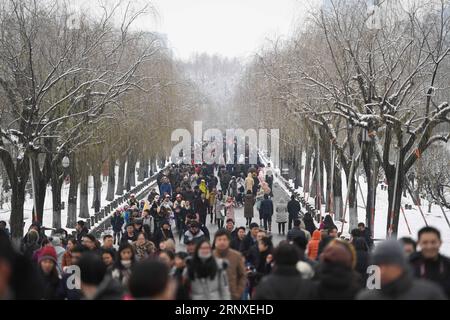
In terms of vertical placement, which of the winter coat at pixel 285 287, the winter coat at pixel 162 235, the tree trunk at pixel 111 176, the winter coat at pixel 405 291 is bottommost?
the winter coat at pixel 162 235

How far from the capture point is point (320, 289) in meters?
5.80

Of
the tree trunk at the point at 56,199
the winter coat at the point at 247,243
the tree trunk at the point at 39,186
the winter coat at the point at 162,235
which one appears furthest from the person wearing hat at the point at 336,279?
the tree trunk at the point at 56,199

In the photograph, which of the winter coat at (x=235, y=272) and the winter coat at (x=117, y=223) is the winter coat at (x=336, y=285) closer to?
the winter coat at (x=235, y=272)

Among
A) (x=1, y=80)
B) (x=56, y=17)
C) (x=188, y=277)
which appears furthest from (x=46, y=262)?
(x=56, y=17)

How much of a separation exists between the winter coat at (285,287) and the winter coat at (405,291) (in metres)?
0.77

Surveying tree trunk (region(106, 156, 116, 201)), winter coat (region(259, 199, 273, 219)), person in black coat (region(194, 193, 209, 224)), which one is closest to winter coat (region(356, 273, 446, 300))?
winter coat (region(259, 199, 273, 219))

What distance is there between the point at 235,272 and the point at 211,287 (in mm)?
748

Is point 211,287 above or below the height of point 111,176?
below

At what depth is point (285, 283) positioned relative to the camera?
19.9 ft

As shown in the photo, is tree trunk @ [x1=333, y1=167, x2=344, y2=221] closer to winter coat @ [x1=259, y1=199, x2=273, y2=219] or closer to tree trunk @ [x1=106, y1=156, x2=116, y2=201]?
winter coat @ [x1=259, y1=199, x2=273, y2=219]

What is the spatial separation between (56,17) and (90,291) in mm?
18557

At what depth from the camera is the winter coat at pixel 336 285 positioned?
225 inches

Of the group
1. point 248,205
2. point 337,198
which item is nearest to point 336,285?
point 248,205

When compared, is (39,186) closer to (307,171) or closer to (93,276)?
(93,276)
